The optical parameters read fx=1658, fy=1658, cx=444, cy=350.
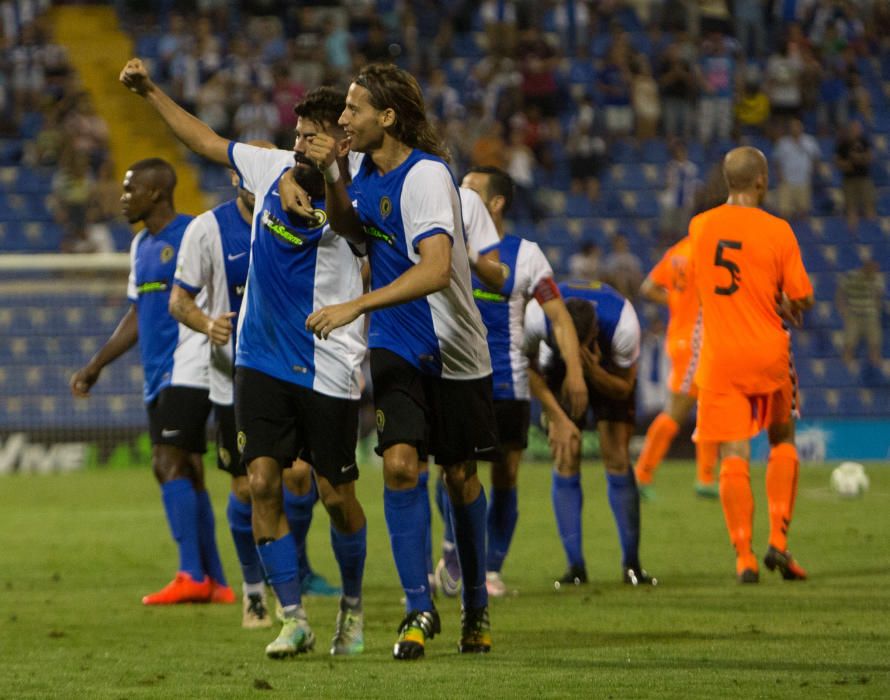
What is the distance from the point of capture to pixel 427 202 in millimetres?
5754

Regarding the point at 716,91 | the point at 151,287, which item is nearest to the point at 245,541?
the point at 151,287

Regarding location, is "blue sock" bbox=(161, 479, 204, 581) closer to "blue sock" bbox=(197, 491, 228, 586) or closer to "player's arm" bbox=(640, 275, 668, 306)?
"blue sock" bbox=(197, 491, 228, 586)

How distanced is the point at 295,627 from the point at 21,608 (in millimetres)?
2448

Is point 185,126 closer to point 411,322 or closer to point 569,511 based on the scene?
point 411,322

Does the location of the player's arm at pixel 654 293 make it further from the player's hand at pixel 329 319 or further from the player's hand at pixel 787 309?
the player's hand at pixel 329 319

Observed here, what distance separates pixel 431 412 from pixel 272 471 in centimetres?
65

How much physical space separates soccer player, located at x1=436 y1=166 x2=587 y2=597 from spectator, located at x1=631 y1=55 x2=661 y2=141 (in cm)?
1487

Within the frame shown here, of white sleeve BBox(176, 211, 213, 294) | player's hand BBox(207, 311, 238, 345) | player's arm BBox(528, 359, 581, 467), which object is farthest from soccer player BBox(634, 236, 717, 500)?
player's hand BBox(207, 311, 238, 345)

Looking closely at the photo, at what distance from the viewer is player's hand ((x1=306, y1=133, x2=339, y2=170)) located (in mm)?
5664

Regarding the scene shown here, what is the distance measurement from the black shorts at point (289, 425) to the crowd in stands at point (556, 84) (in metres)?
14.9

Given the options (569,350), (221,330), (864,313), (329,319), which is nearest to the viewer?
(329,319)

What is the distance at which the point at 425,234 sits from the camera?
5.71 m

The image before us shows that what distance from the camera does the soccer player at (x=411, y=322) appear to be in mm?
5836

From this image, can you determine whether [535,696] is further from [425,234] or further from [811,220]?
[811,220]
